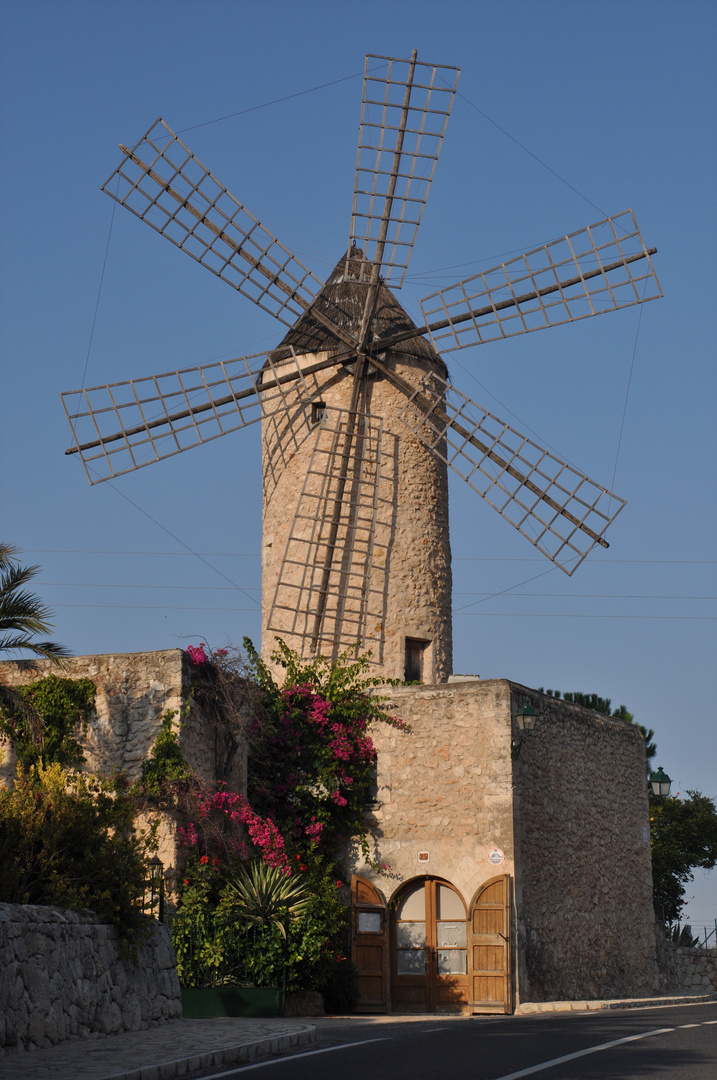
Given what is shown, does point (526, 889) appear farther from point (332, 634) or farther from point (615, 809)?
point (332, 634)

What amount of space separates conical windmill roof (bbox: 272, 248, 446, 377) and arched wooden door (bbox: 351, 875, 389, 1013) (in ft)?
24.5

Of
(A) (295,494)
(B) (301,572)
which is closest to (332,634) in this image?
(B) (301,572)

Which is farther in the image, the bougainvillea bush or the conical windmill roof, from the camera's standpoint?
the conical windmill roof

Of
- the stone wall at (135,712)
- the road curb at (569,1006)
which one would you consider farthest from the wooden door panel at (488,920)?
the stone wall at (135,712)

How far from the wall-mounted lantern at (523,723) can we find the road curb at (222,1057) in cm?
543

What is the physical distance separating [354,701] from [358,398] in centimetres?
440

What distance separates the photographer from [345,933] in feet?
48.5

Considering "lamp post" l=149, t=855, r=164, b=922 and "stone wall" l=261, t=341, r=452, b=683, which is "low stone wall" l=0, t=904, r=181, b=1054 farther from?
"stone wall" l=261, t=341, r=452, b=683

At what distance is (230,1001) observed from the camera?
11906 millimetres

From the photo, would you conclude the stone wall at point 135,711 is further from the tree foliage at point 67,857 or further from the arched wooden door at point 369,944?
the tree foliage at point 67,857

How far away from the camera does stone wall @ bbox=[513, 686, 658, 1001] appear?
14734mm

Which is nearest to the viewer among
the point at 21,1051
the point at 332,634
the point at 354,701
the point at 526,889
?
the point at 21,1051

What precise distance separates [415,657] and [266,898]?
5195 mm

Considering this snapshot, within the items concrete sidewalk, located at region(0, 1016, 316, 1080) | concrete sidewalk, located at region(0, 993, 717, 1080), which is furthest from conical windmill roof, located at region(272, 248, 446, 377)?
concrete sidewalk, located at region(0, 1016, 316, 1080)
